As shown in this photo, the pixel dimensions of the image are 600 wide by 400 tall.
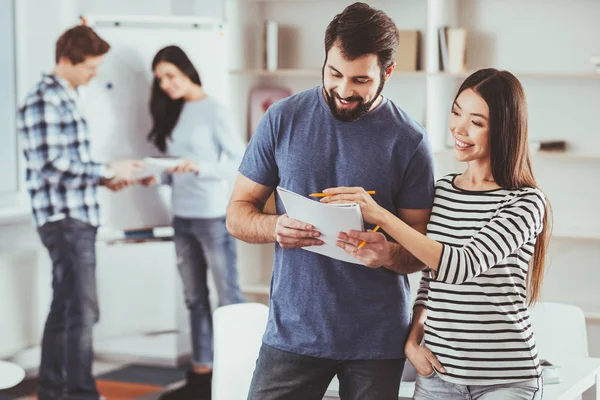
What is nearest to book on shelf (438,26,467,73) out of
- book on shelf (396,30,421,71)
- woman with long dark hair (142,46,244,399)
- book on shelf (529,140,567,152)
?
book on shelf (396,30,421,71)

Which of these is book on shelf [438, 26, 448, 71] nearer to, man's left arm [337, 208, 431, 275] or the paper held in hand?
the paper held in hand

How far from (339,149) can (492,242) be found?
0.40m

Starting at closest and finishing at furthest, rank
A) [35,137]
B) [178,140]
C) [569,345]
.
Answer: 1. [569,345]
2. [35,137]
3. [178,140]

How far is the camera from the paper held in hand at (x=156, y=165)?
13.5 ft

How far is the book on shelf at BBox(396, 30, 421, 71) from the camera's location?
13.8ft

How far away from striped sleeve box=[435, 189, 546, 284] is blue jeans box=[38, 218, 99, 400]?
2.47 metres

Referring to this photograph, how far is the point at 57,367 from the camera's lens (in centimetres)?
402

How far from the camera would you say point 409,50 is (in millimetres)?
4227

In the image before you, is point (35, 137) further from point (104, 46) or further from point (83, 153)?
point (104, 46)

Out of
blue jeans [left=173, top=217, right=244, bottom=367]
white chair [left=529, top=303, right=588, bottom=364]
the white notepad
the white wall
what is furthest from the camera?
the white wall

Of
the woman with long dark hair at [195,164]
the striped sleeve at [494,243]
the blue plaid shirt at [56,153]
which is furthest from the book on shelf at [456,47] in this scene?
the striped sleeve at [494,243]

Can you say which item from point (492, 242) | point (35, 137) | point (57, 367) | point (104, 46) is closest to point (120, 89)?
point (104, 46)

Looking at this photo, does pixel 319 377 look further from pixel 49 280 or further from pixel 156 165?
pixel 49 280

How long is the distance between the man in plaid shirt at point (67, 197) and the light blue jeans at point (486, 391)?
2388 millimetres
